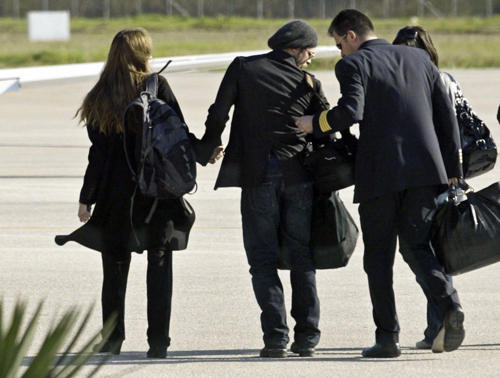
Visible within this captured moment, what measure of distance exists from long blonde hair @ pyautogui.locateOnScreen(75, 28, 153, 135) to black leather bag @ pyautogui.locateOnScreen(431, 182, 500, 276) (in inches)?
74.0

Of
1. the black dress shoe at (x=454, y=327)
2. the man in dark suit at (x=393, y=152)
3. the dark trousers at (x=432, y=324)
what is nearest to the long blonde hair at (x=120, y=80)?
the man in dark suit at (x=393, y=152)

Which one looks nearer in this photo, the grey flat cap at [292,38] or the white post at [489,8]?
the grey flat cap at [292,38]

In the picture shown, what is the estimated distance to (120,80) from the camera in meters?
5.33

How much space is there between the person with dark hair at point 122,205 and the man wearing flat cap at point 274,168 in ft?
1.20

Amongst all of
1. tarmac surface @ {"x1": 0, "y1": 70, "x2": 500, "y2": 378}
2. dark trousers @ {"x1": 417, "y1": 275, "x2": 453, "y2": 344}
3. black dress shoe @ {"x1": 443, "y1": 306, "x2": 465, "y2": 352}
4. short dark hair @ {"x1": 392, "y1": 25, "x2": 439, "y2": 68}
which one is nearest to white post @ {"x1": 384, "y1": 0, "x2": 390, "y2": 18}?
tarmac surface @ {"x1": 0, "y1": 70, "x2": 500, "y2": 378}

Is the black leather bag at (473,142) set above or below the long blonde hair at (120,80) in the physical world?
below

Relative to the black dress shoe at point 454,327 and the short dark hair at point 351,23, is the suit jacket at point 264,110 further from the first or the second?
the black dress shoe at point 454,327

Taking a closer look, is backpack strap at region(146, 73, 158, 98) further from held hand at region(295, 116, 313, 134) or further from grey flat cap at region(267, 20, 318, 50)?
held hand at region(295, 116, 313, 134)

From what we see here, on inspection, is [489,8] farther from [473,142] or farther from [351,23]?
[351,23]

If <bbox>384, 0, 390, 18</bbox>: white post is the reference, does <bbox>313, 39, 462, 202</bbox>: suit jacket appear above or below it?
above

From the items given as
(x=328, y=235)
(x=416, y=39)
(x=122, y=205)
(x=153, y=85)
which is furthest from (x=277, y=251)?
(x=416, y=39)

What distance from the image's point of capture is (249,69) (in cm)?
534

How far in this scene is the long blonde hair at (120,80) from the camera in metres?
5.29

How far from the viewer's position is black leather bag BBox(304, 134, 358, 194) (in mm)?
5270
